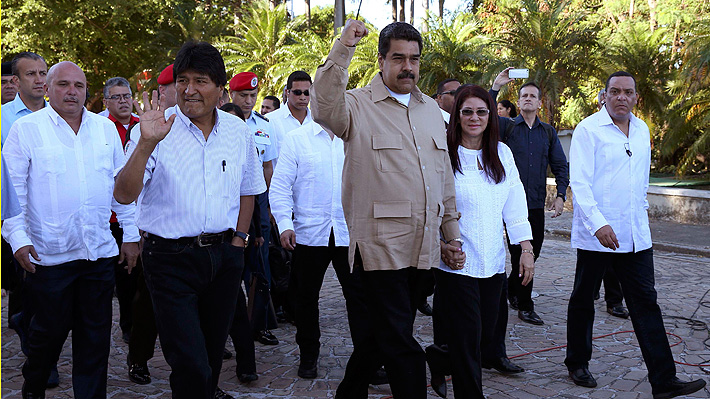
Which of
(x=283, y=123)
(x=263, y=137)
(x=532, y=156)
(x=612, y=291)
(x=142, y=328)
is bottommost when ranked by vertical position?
(x=612, y=291)

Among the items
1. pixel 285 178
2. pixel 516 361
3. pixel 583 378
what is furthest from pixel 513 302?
pixel 285 178

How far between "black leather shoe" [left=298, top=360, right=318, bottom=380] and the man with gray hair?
5.72 feet

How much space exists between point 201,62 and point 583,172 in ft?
9.38

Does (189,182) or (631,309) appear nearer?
(189,182)

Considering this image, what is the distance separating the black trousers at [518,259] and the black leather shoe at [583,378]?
67.6 inches

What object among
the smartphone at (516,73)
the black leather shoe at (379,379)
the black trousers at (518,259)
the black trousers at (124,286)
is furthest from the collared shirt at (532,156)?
the black trousers at (124,286)

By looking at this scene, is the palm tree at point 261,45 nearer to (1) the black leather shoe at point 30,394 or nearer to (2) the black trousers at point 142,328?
(2) the black trousers at point 142,328

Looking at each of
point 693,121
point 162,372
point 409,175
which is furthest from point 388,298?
point 693,121

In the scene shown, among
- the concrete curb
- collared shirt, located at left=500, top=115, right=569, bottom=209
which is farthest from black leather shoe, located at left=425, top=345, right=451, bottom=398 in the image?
the concrete curb

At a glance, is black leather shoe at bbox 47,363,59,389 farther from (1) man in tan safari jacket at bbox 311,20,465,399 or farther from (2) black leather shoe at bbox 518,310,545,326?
(2) black leather shoe at bbox 518,310,545,326

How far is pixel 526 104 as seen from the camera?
7438 millimetres

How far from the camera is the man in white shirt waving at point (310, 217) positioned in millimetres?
5438

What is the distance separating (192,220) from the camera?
3650 mm

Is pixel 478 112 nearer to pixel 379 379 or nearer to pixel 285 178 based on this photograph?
pixel 285 178
